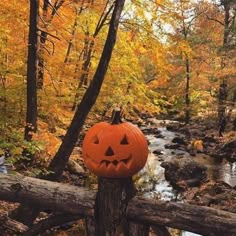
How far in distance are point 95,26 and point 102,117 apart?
3.76 metres

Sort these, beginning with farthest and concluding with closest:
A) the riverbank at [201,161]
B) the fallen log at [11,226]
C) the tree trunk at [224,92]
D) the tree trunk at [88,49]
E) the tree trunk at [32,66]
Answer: the tree trunk at [224,92] → the tree trunk at [88,49] → the riverbank at [201,161] → the tree trunk at [32,66] → the fallen log at [11,226]

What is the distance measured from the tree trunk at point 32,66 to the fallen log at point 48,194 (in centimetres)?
422

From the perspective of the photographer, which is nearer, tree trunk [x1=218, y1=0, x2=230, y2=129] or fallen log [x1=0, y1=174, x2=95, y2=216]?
fallen log [x1=0, y1=174, x2=95, y2=216]

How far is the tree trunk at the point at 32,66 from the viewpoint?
706 cm

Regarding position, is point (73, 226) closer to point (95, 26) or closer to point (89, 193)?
point (89, 193)

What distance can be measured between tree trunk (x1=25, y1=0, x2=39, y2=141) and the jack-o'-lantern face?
4390 mm

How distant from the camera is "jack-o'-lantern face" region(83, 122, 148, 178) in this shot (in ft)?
10.7

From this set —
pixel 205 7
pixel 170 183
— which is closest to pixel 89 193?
pixel 170 183

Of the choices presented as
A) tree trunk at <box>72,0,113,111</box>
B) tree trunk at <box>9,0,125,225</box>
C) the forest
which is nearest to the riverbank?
the forest

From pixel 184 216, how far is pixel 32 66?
5.39 meters

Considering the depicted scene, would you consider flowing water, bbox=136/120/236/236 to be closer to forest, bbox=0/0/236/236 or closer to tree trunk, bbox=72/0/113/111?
forest, bbox=0/0/236/236

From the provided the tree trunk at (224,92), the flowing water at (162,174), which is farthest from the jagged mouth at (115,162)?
the tree trunk at (224,92)

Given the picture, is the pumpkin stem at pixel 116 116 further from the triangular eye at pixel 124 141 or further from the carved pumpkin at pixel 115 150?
the triangular eye at pixel 124 141

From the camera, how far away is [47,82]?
36.1 ft
